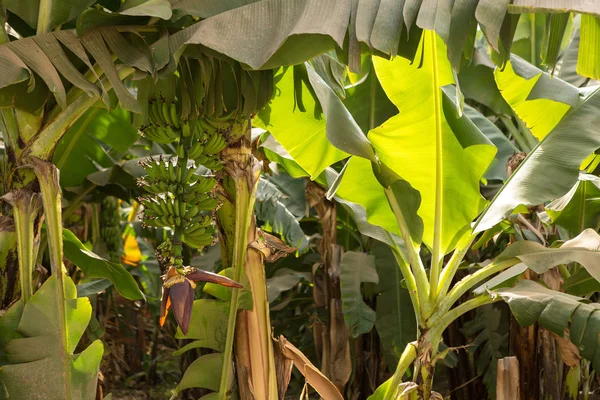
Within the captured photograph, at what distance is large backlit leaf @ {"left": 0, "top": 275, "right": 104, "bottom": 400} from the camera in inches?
77.0

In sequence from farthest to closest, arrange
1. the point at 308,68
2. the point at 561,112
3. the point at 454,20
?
the point at 561,112 → the point at 308,68 → the point at 454,20

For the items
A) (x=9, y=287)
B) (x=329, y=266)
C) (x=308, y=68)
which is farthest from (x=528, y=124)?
(x=9, y=287)

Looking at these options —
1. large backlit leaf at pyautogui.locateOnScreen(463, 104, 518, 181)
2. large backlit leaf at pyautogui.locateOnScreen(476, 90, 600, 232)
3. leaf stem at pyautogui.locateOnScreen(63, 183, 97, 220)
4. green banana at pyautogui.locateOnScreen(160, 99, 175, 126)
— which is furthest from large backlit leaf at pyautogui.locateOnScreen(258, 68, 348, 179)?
leaf stem at pyautogui.locateOnScreen(63, 183, 97, 220)

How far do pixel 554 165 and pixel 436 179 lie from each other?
1.29 ft

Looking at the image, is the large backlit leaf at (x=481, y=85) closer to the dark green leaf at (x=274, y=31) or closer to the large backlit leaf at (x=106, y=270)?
the dark green leaf at (x=274, y=31)

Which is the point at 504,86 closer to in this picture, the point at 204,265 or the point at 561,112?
the point at 561,112

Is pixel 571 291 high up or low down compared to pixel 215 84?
down

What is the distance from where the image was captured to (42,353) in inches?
78.2

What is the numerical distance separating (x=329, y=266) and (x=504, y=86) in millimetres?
1165

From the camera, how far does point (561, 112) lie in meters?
2.62

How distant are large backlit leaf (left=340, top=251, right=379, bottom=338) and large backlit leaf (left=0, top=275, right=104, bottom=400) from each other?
1337 mm

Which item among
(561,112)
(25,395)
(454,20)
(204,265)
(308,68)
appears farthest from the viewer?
(204,265)

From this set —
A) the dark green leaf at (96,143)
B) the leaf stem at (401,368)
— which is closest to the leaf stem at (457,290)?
→ the leaf stem at (401,368)

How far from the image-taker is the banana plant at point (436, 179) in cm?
229
